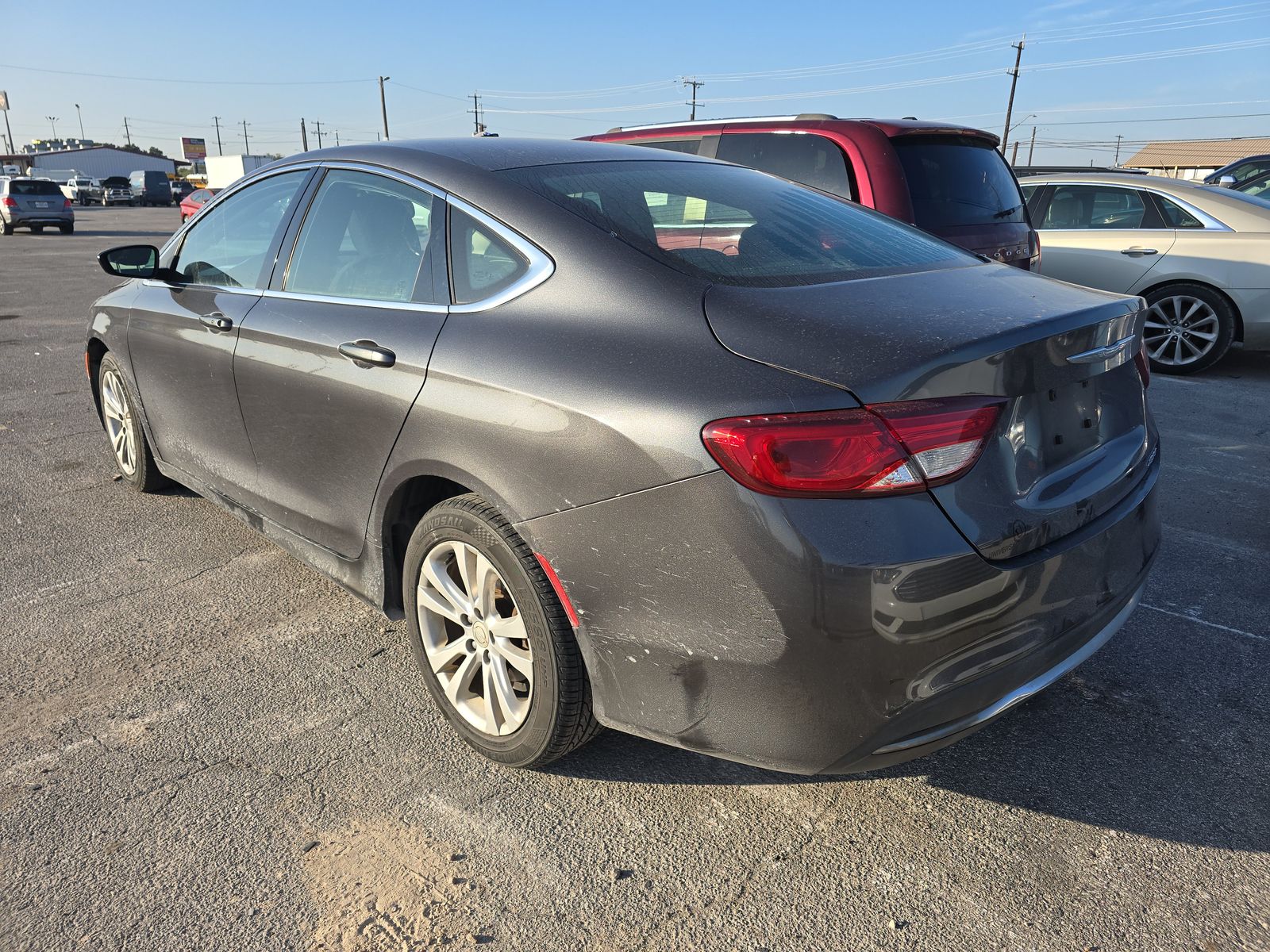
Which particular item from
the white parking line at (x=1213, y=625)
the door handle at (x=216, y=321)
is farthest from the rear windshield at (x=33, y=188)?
the white parking line at (x=1213, y=625)

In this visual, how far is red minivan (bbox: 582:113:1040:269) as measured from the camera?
5.17 metres

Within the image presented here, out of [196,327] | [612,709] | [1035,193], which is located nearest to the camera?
[612,709]

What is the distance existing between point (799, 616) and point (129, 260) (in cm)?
364

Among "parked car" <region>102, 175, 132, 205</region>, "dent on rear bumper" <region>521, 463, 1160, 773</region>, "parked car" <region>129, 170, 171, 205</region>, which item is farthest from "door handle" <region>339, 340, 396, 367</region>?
"parked car" <region>102, 175, 132, 205</region>

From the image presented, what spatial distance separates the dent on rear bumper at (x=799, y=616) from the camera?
6.04 feet

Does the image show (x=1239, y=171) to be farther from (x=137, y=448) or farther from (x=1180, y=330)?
(x=137, y=448)

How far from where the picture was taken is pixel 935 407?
6.18 feet

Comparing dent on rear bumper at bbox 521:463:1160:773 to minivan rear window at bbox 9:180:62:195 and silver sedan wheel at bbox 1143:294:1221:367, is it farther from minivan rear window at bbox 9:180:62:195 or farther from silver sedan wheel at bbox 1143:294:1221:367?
minivan rear window at bbox 9:180:62:195

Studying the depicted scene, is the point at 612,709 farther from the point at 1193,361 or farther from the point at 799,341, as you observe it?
the point at 1193,361

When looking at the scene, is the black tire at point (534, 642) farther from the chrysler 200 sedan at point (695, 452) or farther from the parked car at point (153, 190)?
the parked car at point (153, 190)

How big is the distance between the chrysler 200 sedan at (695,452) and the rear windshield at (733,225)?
0.6 inches

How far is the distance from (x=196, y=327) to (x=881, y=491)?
2798 millimetres

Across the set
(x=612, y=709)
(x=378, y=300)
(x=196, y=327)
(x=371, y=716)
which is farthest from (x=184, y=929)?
(x=196, y=327)

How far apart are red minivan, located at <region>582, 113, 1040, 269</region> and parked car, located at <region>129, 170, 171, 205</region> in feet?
200
